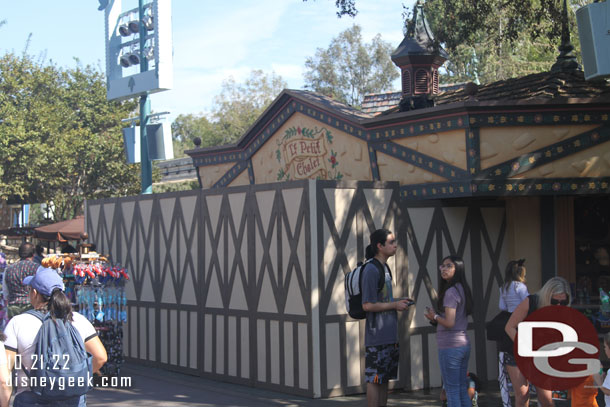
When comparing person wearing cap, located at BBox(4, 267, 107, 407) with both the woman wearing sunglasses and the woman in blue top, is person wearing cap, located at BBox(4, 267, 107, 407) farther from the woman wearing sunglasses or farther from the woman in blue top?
the woman in blue top

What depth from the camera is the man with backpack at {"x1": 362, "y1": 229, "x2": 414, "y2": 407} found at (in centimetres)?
816

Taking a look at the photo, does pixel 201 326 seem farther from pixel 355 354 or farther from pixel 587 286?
pixel 587 286

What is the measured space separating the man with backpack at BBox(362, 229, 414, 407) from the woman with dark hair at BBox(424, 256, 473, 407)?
492 millimetres

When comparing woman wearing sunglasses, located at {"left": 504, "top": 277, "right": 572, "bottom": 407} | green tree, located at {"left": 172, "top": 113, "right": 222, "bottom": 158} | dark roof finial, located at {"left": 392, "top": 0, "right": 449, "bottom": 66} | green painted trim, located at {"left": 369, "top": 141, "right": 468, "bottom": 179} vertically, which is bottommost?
woman wearing sunglasses, located at {"left": 504, "top": 277, "right": 572, "bottom": 407}

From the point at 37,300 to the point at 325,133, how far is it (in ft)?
27.7

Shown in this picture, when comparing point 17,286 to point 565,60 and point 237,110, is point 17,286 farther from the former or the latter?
point 237,110

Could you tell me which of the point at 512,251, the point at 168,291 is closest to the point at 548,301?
the point at 512,251

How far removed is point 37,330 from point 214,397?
5.54 meters

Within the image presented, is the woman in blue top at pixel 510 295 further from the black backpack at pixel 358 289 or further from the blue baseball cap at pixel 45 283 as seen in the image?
the blue baseball cap at pixel 45 283

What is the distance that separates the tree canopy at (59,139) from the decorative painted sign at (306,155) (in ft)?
72.2

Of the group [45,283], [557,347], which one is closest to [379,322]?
[557,347]

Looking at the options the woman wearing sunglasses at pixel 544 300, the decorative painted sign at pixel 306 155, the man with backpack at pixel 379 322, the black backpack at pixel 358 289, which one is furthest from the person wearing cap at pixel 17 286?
the woman wearing sunglasses at pixel 544 300

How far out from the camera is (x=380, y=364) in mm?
8188

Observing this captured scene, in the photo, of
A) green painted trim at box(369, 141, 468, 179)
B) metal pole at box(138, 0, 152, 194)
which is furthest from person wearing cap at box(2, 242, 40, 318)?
metal pole at box(138, 0, 152, 194)
